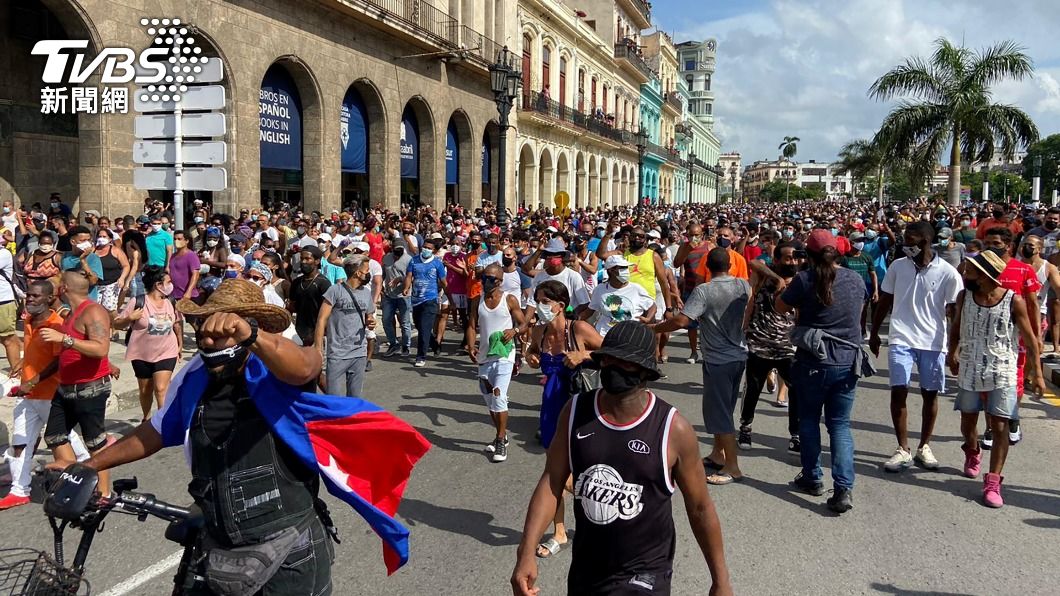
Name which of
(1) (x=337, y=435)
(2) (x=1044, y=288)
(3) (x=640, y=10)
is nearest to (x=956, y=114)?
(2) (x=1044, y=288)

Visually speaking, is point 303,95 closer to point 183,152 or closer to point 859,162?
point 183,152

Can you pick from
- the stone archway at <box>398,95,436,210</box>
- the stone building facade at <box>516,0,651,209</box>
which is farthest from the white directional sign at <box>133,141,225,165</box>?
the stone building facade at <box>516,0,651,209</box>

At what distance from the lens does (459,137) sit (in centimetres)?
2952

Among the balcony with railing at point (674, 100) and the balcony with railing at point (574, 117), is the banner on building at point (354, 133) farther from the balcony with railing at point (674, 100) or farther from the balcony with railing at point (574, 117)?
the balcony with railing at point (674, 100)

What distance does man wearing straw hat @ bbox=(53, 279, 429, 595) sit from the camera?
253 centimetres

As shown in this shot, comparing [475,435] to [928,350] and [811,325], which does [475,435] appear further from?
[928,350]

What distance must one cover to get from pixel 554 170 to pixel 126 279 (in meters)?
29.9

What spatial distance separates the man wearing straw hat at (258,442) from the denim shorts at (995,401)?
445 cm

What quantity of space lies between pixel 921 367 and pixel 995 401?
0.66 meters

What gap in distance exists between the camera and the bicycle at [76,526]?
7.82 feet

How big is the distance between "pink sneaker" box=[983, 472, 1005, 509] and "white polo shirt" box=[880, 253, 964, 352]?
1008 mm

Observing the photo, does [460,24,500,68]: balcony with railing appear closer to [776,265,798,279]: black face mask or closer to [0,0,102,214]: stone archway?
[0,0,102,214]: stone archway

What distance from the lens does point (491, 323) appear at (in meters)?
6.68

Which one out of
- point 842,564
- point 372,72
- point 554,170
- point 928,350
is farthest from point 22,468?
point 554,170
